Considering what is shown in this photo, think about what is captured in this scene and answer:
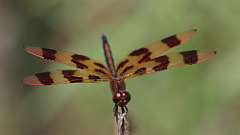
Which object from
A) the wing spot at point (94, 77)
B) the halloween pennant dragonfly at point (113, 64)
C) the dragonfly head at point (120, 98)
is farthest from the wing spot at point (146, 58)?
the dragonfly head at point (120, 98)

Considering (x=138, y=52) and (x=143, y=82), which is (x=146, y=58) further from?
(x=143, y=82)

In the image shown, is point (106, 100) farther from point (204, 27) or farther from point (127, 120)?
point (127, 120)

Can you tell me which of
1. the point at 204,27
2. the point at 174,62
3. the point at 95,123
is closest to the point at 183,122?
the point at 204,27

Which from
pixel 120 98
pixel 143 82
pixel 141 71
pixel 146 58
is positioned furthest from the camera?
pixel 143 82

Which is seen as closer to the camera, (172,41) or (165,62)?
(165,62)

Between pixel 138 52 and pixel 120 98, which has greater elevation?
pixel 138 52

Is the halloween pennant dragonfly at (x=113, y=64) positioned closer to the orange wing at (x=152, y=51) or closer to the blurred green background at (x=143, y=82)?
the orange wing at (x=152, y=51)

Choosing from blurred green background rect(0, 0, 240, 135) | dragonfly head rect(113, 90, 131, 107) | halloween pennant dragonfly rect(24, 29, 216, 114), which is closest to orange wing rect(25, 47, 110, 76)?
halloween pennant dragonfly rect(24, 29, 216, 114)

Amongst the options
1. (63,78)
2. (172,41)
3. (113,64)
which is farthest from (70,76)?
(172,41)
